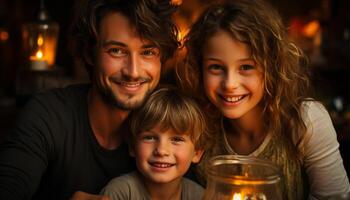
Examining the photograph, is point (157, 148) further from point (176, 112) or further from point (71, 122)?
point (71, 122)

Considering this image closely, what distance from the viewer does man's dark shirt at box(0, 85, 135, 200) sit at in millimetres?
1664

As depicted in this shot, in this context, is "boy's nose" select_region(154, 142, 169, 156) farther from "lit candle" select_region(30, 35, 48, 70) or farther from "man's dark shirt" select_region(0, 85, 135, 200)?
"lit candle" select_region(30, 35, 48, 70)

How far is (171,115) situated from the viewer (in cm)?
156

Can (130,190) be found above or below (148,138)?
below

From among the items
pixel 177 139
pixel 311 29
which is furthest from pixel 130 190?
pixel 311 29

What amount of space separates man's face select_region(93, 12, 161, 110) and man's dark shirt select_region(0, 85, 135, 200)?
Answer: 175 millimetres

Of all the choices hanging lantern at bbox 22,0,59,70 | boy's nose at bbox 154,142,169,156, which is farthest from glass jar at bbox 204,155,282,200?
hanging lantern at bbox 22,0,59,70

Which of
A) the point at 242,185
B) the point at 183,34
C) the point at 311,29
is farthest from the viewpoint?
the point at 311,29

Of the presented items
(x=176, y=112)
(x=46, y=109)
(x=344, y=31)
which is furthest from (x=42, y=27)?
(x=344, y=31)

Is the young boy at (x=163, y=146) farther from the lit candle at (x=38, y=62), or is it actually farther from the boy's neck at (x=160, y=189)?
the lit candle at (x=38, y=62)

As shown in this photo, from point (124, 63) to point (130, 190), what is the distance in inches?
17.5

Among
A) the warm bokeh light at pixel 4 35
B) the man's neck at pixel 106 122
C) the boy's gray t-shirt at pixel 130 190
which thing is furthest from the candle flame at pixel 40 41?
the warm bokeh light at pixel 4 35

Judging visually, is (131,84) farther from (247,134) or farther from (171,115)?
(247,134)

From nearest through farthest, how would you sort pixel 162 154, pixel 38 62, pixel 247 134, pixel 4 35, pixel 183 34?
pixel 162 154 → pixel 247 134 → pixel 38 62 → pixel 183 34 → pixel 4 35
